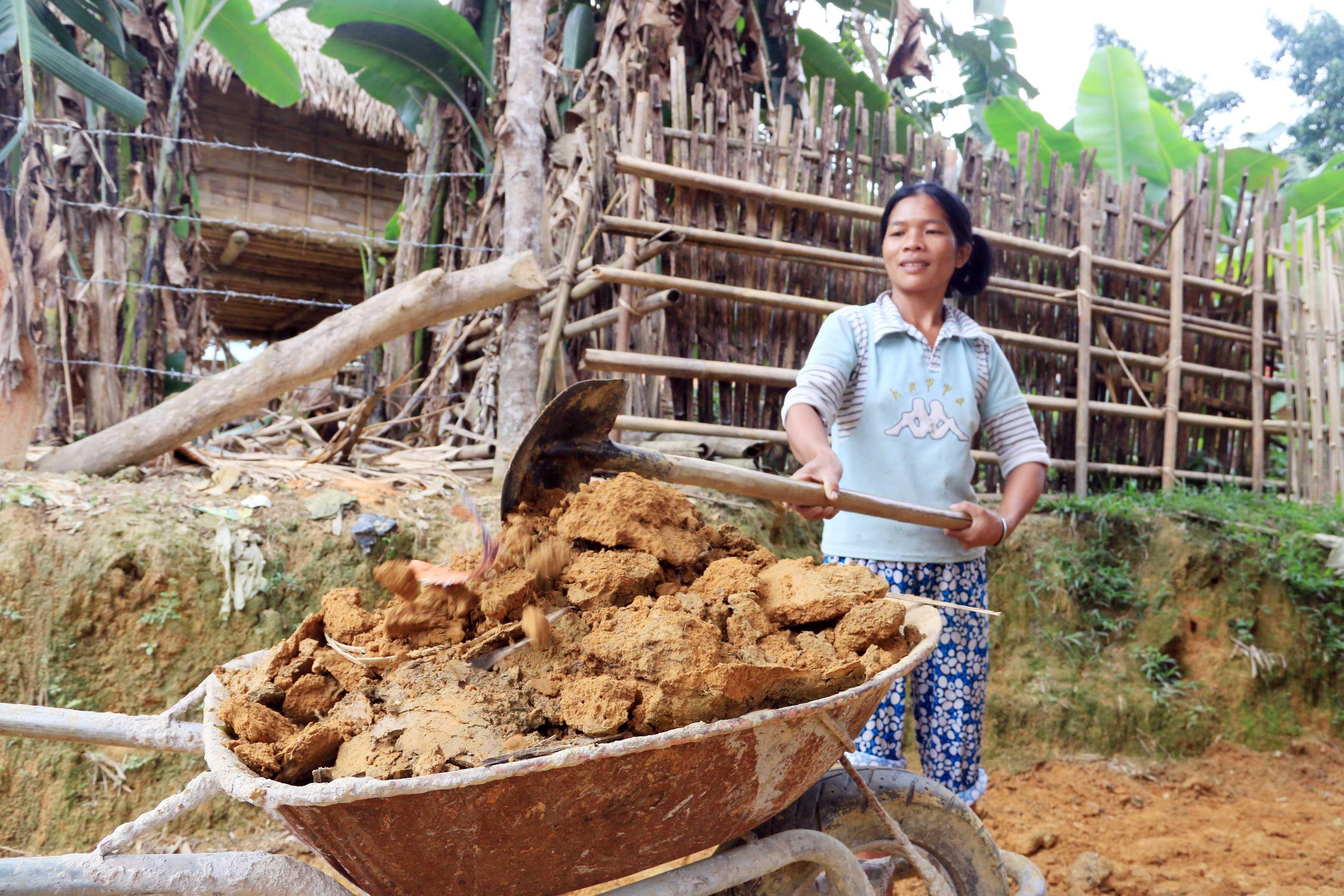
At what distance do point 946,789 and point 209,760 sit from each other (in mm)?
1296

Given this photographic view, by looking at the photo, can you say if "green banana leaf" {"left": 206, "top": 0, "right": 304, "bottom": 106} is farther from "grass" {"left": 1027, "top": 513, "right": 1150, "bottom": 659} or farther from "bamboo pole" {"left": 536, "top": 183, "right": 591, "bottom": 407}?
"grass" {"left": 1027, "top": 513, "right": 1150, "bottom": 659}

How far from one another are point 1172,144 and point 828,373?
663 cm

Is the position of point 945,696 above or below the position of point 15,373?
Result: below

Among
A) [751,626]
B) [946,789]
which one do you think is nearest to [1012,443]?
[946,789]

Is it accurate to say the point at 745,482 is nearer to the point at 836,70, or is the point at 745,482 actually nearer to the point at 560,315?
the point at 560,315

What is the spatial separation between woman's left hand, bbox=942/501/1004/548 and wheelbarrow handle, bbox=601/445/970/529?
15cm

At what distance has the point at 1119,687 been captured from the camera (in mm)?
3740

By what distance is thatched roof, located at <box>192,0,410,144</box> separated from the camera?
6816 millimetres

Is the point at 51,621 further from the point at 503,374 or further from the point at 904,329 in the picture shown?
the point at 904,329

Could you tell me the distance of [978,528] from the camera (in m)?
1.96

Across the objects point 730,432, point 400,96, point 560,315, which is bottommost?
point 730,432

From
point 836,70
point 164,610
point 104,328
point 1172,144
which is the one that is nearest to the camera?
point 164,610

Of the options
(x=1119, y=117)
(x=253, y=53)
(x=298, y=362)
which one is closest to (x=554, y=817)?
(x=298, y=362)

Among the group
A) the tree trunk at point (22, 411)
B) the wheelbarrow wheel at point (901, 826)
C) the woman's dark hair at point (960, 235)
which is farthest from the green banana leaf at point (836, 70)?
the wheelbarrow wheel at point (901, 826)
